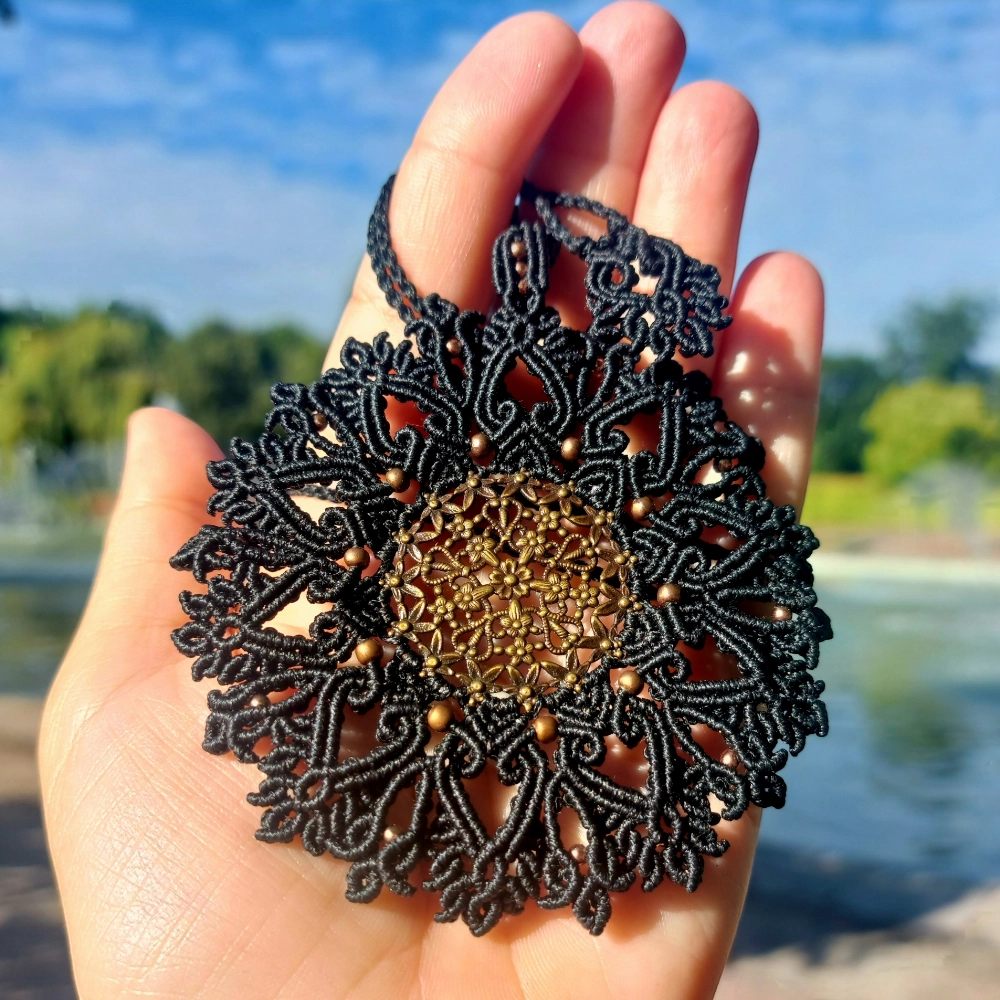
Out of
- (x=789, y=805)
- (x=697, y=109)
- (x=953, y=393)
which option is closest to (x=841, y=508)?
(x=953, y=393)

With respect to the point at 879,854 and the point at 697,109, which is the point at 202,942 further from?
the point at 879,854

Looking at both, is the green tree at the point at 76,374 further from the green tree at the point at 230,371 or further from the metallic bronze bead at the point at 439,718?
the metallic bronze bead at the point at 439,718

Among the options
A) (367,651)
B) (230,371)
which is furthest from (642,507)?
(230,371)

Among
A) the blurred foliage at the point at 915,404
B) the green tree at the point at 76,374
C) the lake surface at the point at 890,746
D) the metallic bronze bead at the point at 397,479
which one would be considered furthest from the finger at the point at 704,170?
the green tree at the point at 76,374

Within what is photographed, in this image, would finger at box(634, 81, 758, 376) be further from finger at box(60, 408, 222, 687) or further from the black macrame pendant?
finger at box(60, 408, 222, 687)

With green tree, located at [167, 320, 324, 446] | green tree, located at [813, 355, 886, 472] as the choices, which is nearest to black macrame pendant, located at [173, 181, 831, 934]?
green tree, located at [813, 355, 886, 472]
